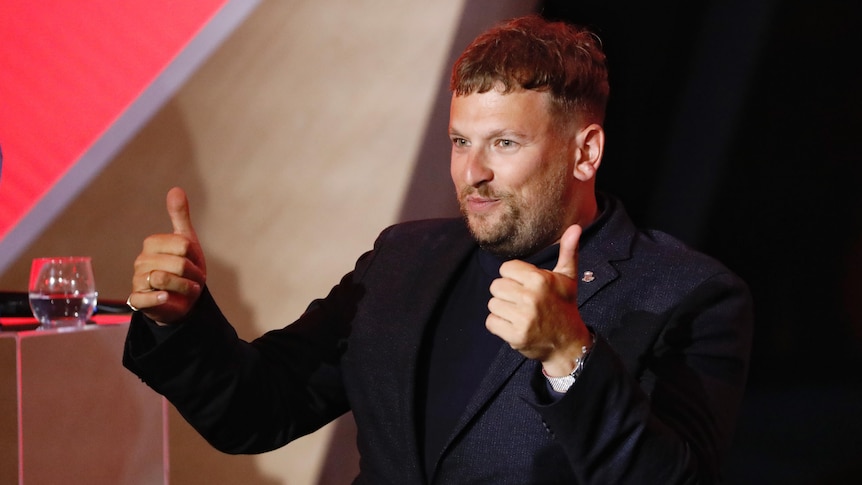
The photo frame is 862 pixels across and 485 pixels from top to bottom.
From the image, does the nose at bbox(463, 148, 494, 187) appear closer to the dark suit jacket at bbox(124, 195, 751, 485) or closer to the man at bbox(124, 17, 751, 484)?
the man at bbox(124, 17, 751, 484)

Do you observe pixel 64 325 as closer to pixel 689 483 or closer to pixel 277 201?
pixel 277 201

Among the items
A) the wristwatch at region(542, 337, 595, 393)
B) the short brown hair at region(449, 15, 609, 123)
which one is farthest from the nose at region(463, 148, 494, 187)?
the wristwatch at region(542, 337, 595, 393)

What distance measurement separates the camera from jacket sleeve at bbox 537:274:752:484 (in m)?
1.16

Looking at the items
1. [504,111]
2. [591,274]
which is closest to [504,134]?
[504,111]

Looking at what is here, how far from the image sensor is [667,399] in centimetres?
134

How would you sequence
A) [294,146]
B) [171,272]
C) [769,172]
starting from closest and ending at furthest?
[171,272], [769,172], [294,146]

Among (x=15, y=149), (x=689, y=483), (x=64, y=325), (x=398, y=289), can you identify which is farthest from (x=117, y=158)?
(x=689, y=483)

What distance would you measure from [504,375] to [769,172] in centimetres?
92

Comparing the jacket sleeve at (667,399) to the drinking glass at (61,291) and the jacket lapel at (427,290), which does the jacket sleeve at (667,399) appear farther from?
the drinking glass at (61,291)

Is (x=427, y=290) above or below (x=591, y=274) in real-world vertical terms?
below

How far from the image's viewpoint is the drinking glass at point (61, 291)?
171 cm

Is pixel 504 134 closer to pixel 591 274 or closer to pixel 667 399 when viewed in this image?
pixel 591 274

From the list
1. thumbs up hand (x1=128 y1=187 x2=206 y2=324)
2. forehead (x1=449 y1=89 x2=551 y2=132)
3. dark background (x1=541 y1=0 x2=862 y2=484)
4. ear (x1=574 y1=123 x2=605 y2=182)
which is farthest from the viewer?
dark background (x1=541 y1=0 x2=862 y2=484)

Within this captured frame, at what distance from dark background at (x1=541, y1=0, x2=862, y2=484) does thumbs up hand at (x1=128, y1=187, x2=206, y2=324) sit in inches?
45.4
